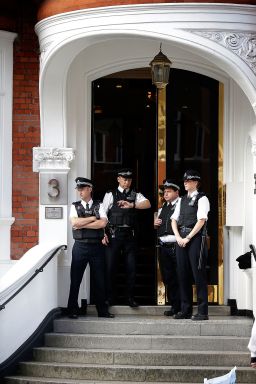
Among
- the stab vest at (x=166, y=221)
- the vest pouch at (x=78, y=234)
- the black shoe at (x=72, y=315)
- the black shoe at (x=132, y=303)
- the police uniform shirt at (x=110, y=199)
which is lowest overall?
the black shoe at (x=72, y=315)

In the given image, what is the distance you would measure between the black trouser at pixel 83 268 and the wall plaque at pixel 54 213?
0.70 m

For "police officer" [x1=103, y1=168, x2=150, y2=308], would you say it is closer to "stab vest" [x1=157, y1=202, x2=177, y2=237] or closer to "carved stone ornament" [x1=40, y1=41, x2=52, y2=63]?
"stab vest" [x1=157, y1=202, x2=177, y2=237]

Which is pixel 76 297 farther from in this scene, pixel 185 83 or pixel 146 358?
pixel 185 83

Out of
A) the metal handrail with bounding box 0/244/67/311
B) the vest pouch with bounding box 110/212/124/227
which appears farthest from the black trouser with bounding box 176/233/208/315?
the metal handrail with bounding box 0/244/67/311

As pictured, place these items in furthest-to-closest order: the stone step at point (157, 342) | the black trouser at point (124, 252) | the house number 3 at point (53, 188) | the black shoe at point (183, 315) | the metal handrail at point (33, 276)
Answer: the house number 3 at point (53, 188) < the black trouser at point (124, 252) < the black shoe at point (183, 315) < the stone step at point (157, 342) < the metal handrail at point (33, 276)

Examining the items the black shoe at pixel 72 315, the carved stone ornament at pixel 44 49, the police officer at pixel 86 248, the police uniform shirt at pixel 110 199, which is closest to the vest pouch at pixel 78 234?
the police officer at pixel 86 248

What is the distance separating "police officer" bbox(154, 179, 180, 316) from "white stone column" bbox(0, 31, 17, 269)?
82.7 inches

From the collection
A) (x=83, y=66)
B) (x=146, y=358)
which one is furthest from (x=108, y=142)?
(x=146, y=358)

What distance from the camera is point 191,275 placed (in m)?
14.7

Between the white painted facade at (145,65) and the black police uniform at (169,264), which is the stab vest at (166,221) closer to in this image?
the black police uniform at (169,264)

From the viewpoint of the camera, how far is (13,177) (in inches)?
619

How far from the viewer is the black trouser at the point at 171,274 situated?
49.4ft

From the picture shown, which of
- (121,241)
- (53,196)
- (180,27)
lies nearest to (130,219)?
(121,241)

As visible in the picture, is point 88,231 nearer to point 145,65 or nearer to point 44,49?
point 44,49
